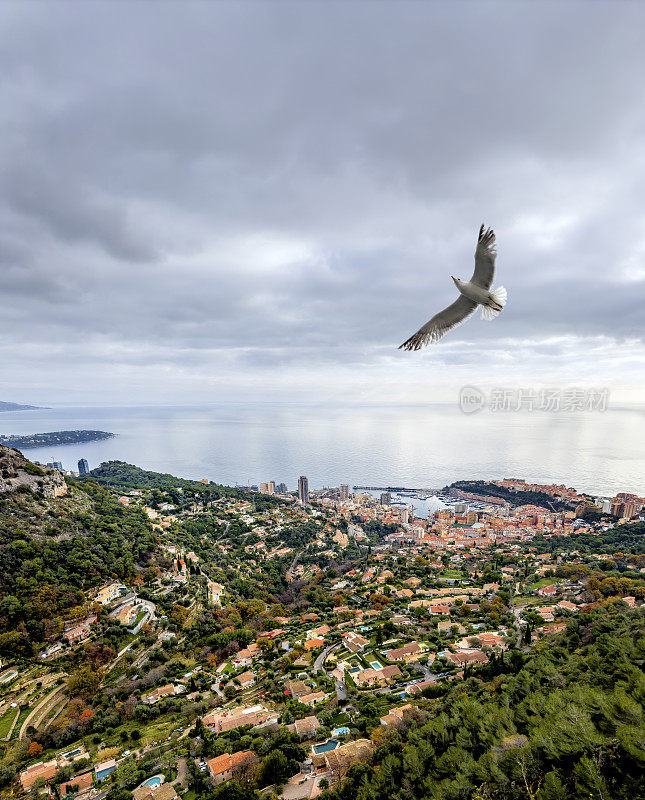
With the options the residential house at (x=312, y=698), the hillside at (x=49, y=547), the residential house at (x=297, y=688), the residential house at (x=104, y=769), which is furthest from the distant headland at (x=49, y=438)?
the residential house at (x=312, y=698)

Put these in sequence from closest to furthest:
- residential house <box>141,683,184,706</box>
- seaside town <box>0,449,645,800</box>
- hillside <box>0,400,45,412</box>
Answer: seaside town <box>0,449,645,800</box> < residential house <box>141,683,184,706</box> < hillside <box>0,400,45,412</box>

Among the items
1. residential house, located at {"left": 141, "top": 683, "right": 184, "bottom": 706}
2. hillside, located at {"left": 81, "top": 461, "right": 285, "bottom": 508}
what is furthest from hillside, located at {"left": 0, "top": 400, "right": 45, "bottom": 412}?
residential house, located at {"left": 141, "top": 683, "right": 184, "bottom": 706}

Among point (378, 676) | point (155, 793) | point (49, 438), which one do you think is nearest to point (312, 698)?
point (378, 676)

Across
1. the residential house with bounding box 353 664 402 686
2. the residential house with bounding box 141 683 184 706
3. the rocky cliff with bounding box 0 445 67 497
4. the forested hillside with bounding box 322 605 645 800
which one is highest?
the rocky cliff with bounding box 0 445 67 497

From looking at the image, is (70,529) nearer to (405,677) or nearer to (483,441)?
(405,677)

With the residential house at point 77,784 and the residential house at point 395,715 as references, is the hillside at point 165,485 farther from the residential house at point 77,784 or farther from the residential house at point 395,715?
the residential house at point 395,715

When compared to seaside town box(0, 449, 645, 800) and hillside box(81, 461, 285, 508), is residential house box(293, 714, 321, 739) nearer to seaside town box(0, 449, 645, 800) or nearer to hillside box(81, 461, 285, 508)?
seaside town box(0, 449, 645, 800)

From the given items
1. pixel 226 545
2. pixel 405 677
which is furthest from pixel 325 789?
pixel 226 545
